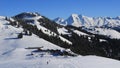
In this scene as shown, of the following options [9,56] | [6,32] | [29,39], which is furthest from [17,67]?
[6,32]

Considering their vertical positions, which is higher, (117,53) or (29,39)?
(29,39)

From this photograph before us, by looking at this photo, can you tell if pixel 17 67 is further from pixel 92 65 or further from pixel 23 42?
pixel 23 42

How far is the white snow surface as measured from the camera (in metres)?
63.4

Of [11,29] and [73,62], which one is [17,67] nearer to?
[73,62]

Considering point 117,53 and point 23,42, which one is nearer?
point 23,42

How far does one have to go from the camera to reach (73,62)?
6525cm

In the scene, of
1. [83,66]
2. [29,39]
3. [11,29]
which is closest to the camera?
[83,66]

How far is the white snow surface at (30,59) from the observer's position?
6338 cm

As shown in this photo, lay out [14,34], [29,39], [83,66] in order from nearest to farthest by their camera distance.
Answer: [83,66], [29,39], [14,34]

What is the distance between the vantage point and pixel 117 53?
647 ft

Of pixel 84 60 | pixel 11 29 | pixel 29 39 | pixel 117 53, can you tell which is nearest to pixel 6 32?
pixel 11 29

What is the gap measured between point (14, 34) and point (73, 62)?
10527cm

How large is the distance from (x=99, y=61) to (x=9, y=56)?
3966 cm

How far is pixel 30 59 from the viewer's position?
83.0 metres
